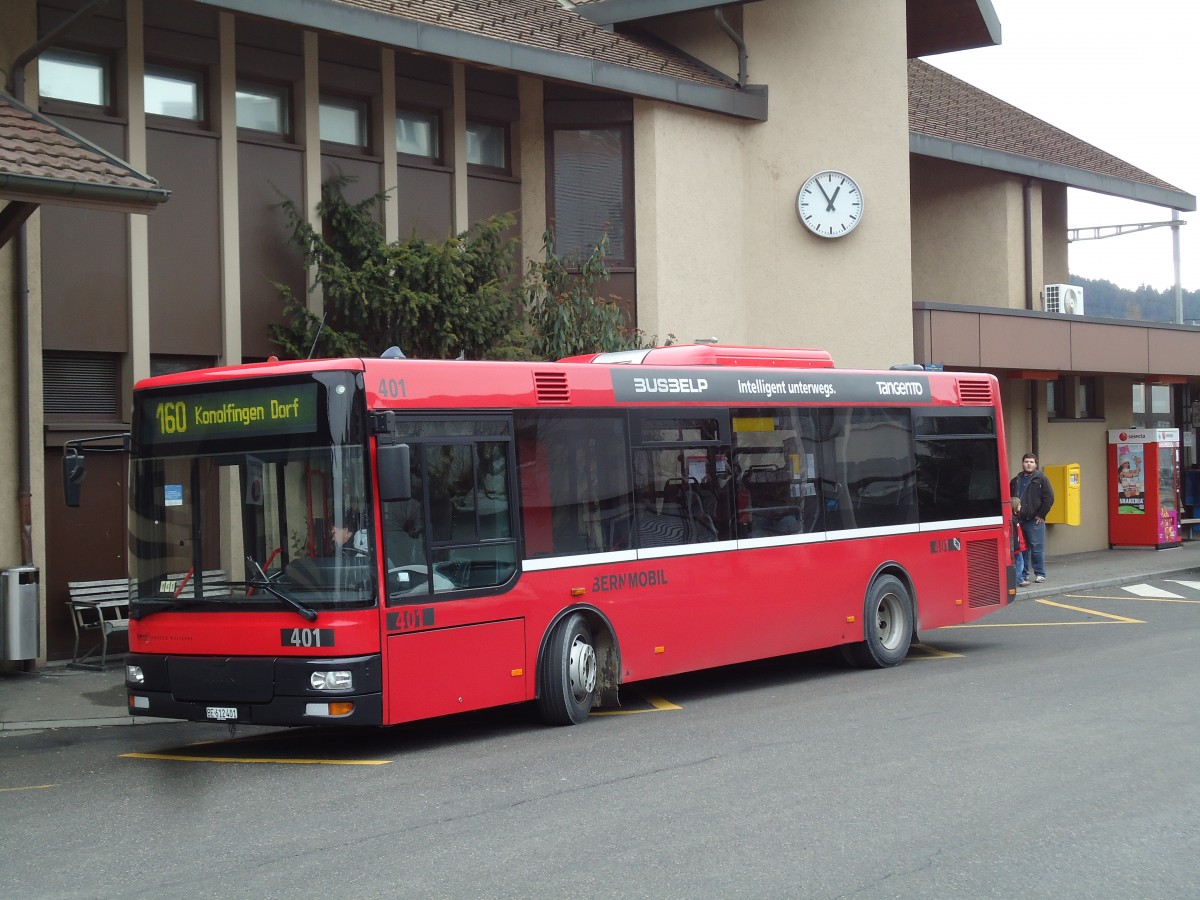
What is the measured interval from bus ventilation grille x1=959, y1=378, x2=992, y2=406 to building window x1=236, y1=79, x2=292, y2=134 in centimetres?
828

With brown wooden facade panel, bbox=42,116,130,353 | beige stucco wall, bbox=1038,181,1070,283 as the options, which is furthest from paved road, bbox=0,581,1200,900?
beige stucco wall, bbox=1038,181,1070,283

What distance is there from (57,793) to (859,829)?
16.3 ft

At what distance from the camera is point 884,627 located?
13773 mm

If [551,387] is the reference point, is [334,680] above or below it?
below

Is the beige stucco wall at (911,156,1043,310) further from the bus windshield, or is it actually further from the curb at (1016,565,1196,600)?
the bus windshield

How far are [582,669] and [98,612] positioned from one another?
5.84 m

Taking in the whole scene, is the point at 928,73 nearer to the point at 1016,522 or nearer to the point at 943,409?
the point at 1016,522

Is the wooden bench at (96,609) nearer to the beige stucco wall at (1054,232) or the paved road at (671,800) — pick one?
the paved road at (671,800)

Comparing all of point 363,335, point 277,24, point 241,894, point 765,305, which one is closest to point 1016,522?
point 765,305

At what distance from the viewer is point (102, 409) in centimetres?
1480

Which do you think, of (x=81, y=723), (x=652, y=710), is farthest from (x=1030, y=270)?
(x=81, y=723)

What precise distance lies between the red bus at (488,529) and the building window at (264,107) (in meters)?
6.30

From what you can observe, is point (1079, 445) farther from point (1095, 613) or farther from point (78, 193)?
point (78, 193)

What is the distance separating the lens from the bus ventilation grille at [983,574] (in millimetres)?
14734
